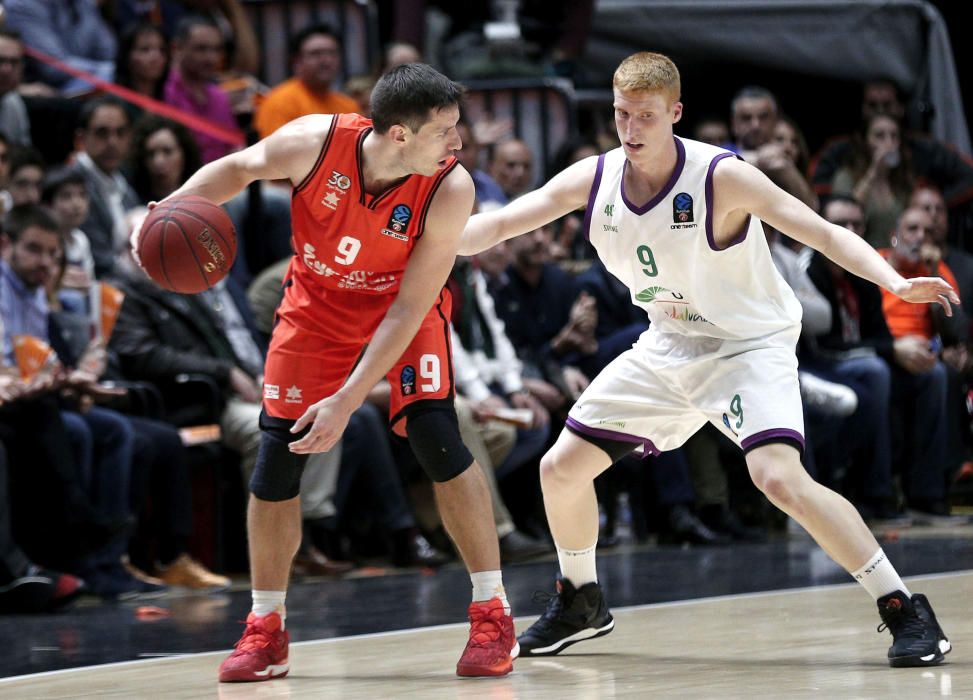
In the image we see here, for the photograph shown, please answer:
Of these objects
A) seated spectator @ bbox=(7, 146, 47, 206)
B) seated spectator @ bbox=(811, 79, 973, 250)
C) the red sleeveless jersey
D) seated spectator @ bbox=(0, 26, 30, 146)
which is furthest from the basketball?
seated spectator @ bbox=(811, 79, 973, 250)

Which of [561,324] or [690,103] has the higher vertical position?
[690,103]

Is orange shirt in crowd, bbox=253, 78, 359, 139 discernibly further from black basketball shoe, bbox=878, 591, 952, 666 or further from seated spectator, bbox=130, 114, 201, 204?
black basketball shoe, bbox=878, 591, 952, 666

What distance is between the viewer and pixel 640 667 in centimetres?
380

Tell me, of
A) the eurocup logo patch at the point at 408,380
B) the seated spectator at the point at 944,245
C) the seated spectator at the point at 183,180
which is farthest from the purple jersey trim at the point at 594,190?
the seated spectator at the point at 944,245

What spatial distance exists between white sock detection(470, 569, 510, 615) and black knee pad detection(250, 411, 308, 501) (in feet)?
1.73

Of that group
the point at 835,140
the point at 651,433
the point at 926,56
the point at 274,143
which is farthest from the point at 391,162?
the point at 926,56

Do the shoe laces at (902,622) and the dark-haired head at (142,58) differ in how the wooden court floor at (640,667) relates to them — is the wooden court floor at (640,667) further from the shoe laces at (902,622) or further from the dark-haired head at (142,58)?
the dark-haired head at (142,58)

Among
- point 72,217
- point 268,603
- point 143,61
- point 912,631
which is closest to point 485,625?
point 268,603

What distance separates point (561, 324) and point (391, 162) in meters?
3.62

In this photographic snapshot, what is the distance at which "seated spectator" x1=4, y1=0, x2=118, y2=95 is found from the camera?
8.15 metres

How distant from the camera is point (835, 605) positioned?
4.86 meters

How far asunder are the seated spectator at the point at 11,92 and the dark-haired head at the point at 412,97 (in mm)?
3945

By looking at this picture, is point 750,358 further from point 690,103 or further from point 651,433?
point 690,103

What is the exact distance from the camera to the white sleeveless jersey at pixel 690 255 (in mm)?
3910
